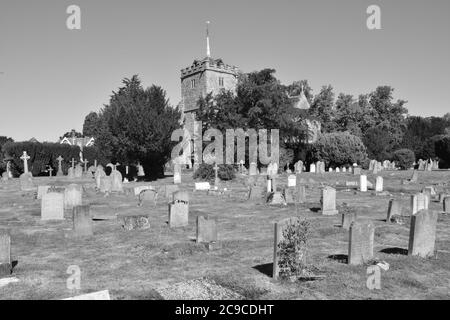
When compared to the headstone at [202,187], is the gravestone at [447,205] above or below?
below

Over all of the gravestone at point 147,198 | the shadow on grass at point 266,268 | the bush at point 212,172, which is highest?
the bush at point 212,172

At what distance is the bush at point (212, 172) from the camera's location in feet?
113

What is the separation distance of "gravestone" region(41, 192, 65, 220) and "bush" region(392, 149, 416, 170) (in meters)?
55.3

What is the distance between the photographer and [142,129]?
117 feet

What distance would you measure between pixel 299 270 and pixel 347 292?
40.5 inches

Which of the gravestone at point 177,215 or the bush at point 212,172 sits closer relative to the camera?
the gravestone at point 177,215

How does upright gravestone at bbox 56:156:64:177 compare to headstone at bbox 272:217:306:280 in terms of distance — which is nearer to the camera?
headstone at bbox 272:217:306:280

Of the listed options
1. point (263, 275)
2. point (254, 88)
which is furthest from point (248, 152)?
point (263, 275)

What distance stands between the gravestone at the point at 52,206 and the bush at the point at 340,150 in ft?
140

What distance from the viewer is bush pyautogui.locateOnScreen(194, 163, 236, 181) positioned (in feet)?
113

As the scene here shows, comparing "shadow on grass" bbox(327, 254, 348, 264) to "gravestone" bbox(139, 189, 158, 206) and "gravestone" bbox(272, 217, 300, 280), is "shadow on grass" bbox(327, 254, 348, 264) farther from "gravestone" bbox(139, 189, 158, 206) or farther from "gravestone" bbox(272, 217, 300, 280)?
"gravestone" bbox(139, 189, 158, 206)

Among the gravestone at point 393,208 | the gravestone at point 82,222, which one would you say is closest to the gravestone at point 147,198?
the gravestone at point 82,222

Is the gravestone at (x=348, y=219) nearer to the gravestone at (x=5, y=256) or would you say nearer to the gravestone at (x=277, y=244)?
the gravestone at (x=277, y=244)

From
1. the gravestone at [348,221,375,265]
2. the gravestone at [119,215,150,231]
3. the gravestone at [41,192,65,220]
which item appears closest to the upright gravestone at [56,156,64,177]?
the gravestone at [41,192,65,220]
